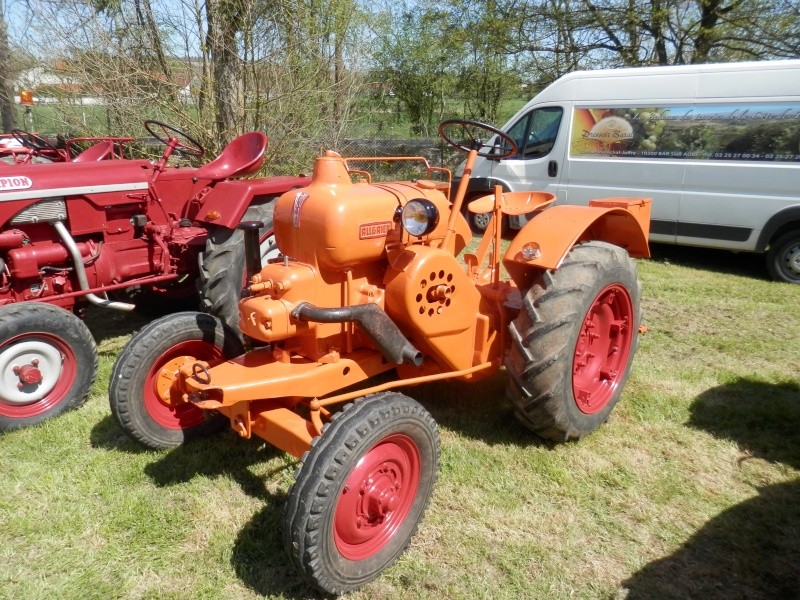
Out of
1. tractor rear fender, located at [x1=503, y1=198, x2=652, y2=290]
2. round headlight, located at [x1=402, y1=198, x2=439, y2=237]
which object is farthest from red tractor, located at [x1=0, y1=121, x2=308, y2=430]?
tractor rear fender, located at [x1=503, y1=198, x2=652, y2=290]

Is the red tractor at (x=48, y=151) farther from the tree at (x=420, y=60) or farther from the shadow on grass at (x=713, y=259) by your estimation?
the tree at (x=420, y=60)

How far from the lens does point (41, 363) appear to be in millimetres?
3279

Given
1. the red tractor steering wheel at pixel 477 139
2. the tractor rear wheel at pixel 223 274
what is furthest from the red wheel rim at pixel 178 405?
the red tractor steering wheel at pixel 477 139

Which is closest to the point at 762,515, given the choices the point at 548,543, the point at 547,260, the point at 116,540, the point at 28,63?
the point at 548,543

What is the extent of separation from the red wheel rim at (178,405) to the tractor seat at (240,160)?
2018 mm

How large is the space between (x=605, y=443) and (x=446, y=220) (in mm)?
1386

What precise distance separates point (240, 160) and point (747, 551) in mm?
4006

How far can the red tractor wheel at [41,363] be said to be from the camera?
3156 mm

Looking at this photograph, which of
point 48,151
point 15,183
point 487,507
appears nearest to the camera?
point 487,507

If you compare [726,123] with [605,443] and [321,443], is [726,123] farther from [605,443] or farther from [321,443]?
[321,443]

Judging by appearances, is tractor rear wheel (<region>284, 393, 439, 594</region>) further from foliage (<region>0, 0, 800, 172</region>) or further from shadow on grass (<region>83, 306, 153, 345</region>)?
foliage (<region>0, 0, 800, 172</region>)

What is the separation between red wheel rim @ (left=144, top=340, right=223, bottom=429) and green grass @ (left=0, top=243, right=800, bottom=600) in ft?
0.49

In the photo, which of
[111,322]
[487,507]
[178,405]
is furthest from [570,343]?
[111,322]

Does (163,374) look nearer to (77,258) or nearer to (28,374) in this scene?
(28,374)
